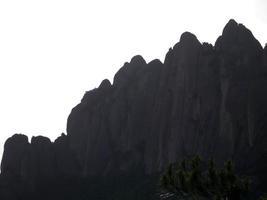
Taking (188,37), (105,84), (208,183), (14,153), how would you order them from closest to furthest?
1. (208,183)
2. (188,37)
3. (14,153)
4. (105,84)

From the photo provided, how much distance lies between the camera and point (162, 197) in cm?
10456

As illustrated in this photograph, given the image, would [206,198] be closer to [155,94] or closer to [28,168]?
[155,94]

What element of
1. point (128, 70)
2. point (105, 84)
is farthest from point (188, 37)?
point (105, 84)

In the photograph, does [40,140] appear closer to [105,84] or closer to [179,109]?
[105,84]

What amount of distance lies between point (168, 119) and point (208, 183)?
293ft

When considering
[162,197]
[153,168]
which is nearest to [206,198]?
[162,197]

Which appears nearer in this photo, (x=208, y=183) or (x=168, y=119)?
(x=208, y=183)

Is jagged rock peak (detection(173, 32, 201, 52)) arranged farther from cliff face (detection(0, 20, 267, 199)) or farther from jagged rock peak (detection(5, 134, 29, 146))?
jagged rock peak (detection(5, 134, 29, 146))

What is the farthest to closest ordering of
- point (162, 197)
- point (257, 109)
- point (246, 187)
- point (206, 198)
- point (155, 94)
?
1. point (155, 94)
2. point (257, 109)
3. point (162, 197)
4. point (206, 198)
5. point (246, 187)

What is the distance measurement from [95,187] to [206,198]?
314 ft

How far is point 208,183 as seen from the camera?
163 feet

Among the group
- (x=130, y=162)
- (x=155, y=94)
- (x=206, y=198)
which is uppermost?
(x=155, y=94)

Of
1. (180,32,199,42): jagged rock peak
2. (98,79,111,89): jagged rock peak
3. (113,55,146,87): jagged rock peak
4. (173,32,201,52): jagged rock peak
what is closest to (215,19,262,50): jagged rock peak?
(173,32,201,52): jagged rock peak

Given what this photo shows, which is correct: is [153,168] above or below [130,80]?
below
